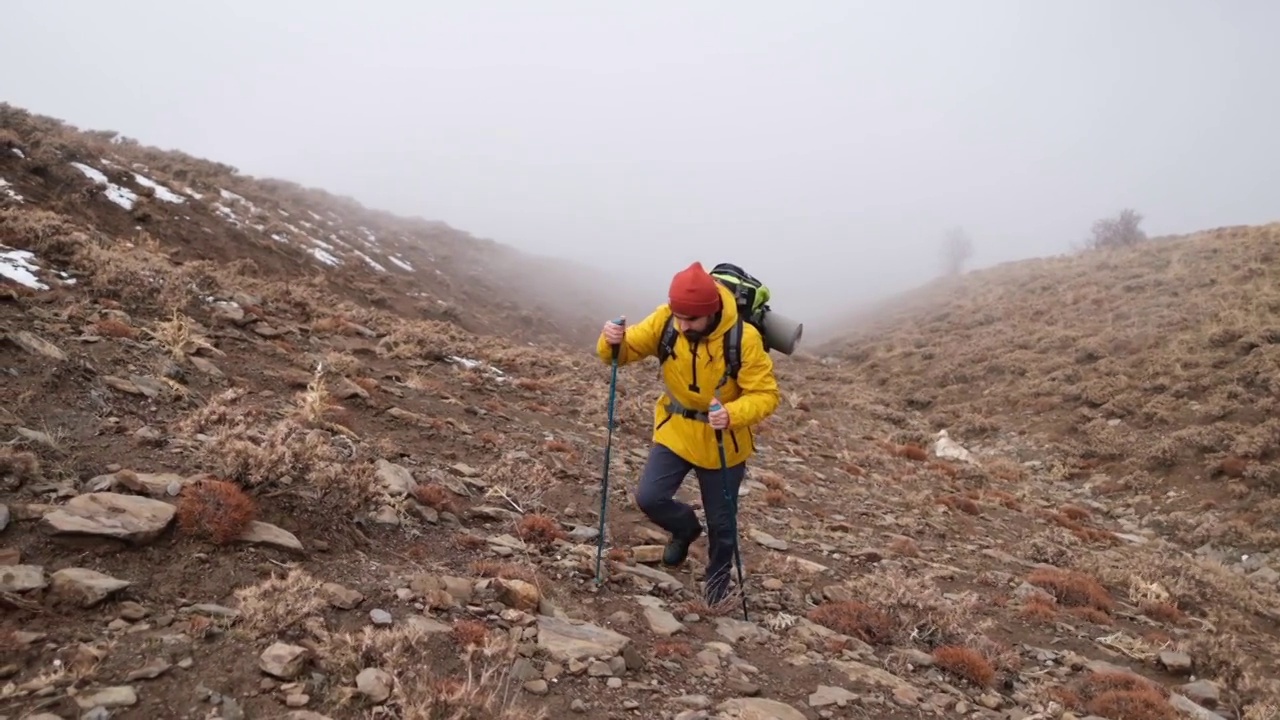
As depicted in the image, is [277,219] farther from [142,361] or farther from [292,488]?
[292,488]

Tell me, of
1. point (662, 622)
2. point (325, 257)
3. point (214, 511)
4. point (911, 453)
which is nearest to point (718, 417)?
point (662, 622)

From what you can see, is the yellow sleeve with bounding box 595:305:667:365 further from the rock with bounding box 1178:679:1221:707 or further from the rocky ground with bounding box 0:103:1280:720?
the rock with bounding box 1178:679:1221:707

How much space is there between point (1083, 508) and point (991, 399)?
787cm

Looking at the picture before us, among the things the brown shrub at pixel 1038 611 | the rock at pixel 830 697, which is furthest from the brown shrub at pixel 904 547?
the rock at pixel 830 697

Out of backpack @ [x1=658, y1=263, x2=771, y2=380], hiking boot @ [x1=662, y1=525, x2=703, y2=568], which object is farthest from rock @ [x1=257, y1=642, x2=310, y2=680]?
hiking boot @ [x1=662, y1=525, x2=703, y2=568]

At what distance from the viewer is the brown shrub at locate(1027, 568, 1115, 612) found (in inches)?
300

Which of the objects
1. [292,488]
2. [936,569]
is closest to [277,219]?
[292,488]

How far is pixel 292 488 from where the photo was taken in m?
5.17

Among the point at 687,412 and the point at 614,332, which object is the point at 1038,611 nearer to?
the point at 687,412

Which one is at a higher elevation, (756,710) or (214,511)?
(214,511)

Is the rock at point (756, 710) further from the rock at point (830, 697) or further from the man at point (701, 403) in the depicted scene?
the man at point (701, 403)

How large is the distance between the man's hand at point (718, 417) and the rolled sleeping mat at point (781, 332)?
848mm

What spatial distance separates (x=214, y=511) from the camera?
448 centimetres

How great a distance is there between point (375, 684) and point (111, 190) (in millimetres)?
15239
